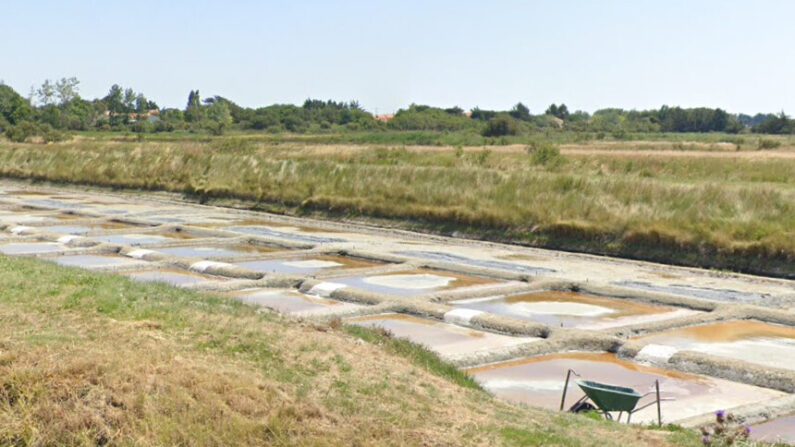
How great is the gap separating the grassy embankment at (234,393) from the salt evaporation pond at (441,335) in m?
1.96

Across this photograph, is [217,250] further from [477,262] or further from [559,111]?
[559,111]

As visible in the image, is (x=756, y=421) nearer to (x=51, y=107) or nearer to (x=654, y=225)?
(x=654, y=225)

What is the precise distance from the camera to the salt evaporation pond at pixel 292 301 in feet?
38.7

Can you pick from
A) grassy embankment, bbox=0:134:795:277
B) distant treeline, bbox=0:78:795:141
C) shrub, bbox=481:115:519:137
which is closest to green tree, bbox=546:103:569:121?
distant treeline, bbox=0:78:795:141

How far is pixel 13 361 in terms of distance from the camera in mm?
6773

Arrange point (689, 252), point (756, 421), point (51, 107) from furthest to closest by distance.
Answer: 1. point (51, 107)
2. point (689, 252)
3. point (756, 421)

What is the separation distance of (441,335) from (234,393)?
462cm

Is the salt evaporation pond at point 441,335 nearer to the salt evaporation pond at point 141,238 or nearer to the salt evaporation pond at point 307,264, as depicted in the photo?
the salt evaporation pond at point 307,264

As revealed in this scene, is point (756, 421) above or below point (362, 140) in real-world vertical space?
below

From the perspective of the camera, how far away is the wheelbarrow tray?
7043mm

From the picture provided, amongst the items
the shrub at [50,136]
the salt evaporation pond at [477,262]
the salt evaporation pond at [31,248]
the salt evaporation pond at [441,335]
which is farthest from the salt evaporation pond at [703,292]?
the shrub at [50,136]

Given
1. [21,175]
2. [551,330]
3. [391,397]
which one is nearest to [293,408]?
[391,397]

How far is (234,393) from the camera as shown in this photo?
6.39 m

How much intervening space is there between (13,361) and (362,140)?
5973 centimetres
